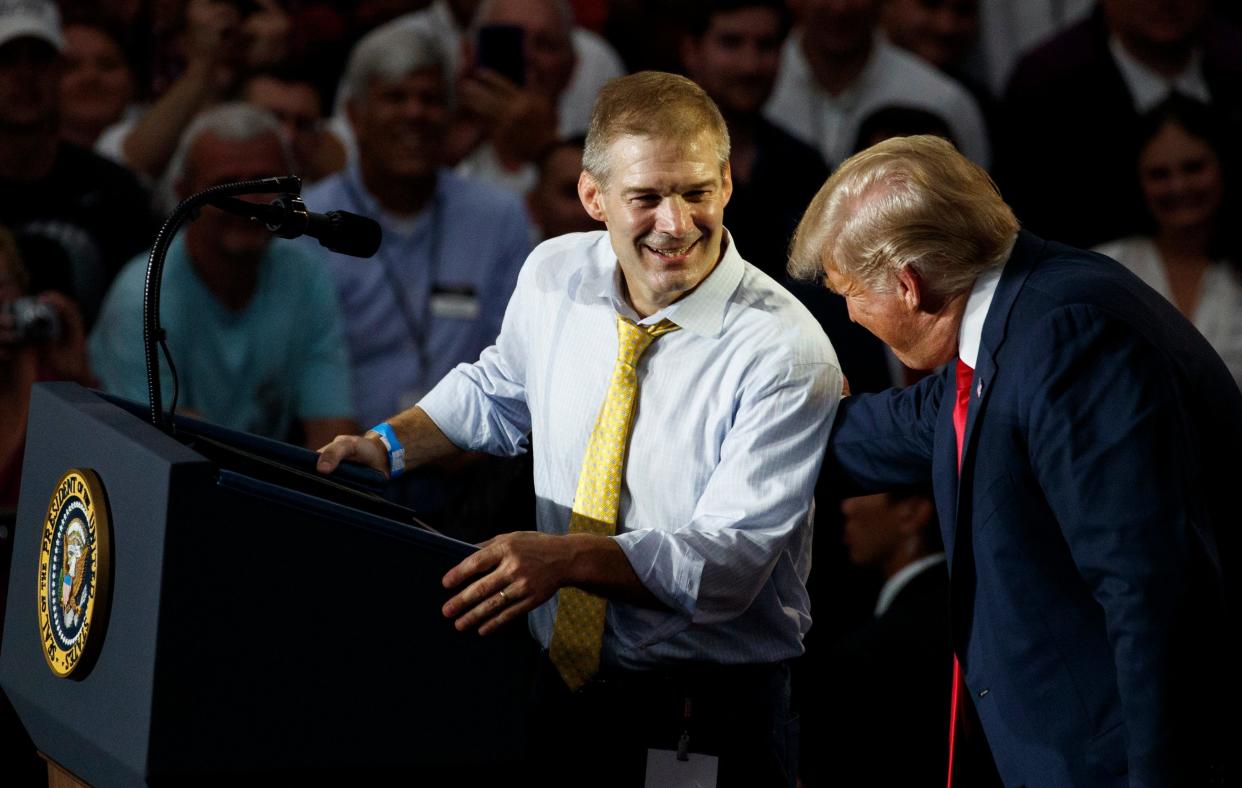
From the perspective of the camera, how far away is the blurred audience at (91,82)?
15.6 feet

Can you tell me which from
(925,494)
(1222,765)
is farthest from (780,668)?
(925,494)

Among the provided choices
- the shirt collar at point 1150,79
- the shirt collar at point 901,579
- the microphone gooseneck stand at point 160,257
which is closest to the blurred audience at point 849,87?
the shirt collar at point 1150,79

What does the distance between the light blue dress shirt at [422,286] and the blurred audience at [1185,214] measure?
1724mm

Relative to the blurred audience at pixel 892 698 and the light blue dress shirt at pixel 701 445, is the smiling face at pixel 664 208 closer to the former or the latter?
the light blue dress shirt at pixel 701 445

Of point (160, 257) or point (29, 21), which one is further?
point (29, 21)

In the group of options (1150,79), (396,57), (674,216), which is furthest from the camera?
(1150,79)

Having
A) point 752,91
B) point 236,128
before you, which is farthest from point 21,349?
point 752,91

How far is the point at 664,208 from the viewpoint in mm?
1999

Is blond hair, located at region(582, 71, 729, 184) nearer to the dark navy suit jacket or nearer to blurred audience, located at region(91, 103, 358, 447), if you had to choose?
the dark navy suit jacket

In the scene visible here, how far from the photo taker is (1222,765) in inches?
68.5

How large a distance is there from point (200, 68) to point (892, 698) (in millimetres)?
2691

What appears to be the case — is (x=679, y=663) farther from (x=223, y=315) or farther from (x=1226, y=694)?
(x=223, y=315)

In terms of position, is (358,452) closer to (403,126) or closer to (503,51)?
(403,126)

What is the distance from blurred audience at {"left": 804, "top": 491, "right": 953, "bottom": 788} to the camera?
3.44 metres
